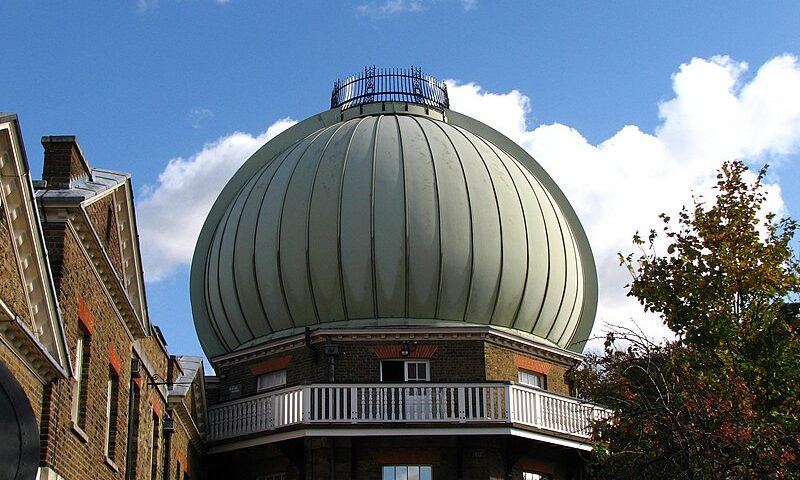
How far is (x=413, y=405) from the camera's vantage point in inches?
1013

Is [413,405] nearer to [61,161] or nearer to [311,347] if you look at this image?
[311,347]

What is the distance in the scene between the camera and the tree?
1545 cm

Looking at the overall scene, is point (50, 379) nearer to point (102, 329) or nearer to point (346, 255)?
point (102, 329)

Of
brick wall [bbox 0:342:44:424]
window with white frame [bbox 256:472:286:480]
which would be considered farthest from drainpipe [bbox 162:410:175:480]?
brick wall [bbox 0:342:44:424]

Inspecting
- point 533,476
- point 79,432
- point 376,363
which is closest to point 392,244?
point 376,363

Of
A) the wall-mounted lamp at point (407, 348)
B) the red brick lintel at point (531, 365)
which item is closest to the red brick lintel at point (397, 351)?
the wall-mounted lamp at point (407, 348)

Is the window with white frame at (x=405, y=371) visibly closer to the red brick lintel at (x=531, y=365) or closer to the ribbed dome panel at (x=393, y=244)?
the ribbed dome panel at (x=393, y=244)

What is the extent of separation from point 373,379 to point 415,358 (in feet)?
3.66

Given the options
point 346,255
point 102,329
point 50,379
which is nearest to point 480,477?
point 346,255

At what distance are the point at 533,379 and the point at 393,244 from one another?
4.77m

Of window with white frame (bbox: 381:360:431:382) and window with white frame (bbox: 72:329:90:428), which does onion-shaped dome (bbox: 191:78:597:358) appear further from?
window with white frame (bbox: 72:329:90:428)

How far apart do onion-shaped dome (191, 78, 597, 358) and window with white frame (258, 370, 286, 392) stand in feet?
3.01

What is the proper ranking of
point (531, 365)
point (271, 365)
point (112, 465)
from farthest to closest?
point (271, 365) < point (531, 365) < point (112, 465)

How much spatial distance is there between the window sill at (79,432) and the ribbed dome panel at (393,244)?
1264 centimetres
